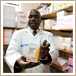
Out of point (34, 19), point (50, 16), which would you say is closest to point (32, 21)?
point (34, 19)

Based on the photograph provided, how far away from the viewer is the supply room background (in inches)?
54.7

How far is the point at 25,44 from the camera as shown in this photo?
1.40 m

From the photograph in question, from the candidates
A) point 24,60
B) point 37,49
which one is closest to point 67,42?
point 37,49

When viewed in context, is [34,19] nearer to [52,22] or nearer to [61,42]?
[52,22]

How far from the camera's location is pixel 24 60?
1394 millimetres

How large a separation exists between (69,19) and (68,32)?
84 mm

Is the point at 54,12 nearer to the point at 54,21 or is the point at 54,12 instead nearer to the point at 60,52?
the point at 54,21

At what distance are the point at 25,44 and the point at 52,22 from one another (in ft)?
0.73

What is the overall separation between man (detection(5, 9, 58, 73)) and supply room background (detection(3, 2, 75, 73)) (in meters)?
0.03

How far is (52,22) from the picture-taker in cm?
139

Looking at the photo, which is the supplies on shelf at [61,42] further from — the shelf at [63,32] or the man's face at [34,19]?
the man's face at [34,19]

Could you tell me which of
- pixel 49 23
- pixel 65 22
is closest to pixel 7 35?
pixel 49 23

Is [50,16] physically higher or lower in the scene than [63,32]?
higher

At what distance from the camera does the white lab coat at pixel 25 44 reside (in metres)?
1.39
